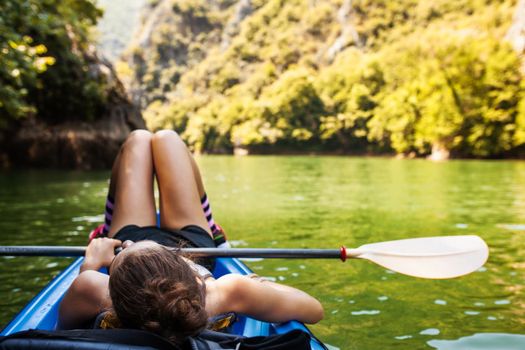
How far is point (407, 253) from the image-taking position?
249 centimetres

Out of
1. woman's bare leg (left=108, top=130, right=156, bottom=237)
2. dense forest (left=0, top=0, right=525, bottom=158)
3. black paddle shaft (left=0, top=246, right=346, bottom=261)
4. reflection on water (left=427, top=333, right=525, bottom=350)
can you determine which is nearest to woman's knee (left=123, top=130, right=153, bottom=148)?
woman's bare leg (left=108, top=130, right=156, bottom=237)

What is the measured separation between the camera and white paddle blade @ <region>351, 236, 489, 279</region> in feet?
7.78

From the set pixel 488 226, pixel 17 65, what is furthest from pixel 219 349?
pixel 17 65

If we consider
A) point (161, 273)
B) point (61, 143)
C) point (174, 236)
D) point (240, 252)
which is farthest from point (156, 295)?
point (61, 143)

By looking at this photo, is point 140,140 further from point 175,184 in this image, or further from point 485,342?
point 485,342

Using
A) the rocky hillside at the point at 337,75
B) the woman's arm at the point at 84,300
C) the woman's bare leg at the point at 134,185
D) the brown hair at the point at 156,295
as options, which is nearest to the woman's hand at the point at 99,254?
the woman's arm at the point at 84,300

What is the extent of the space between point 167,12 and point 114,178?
95.3m

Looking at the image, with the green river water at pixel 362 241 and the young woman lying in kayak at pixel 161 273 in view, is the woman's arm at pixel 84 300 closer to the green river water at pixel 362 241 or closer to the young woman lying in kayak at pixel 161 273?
the young woman lying in kayak at pixel 161 273

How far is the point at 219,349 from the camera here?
4.56 feet

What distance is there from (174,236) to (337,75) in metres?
46.7

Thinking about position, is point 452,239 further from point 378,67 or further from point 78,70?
point 378,67

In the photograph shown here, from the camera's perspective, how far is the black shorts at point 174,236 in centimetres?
242

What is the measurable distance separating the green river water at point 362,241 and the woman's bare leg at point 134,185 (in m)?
0.84

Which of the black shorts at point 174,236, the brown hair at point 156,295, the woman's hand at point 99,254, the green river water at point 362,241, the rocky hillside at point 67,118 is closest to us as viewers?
the brown hair at point 156,295
